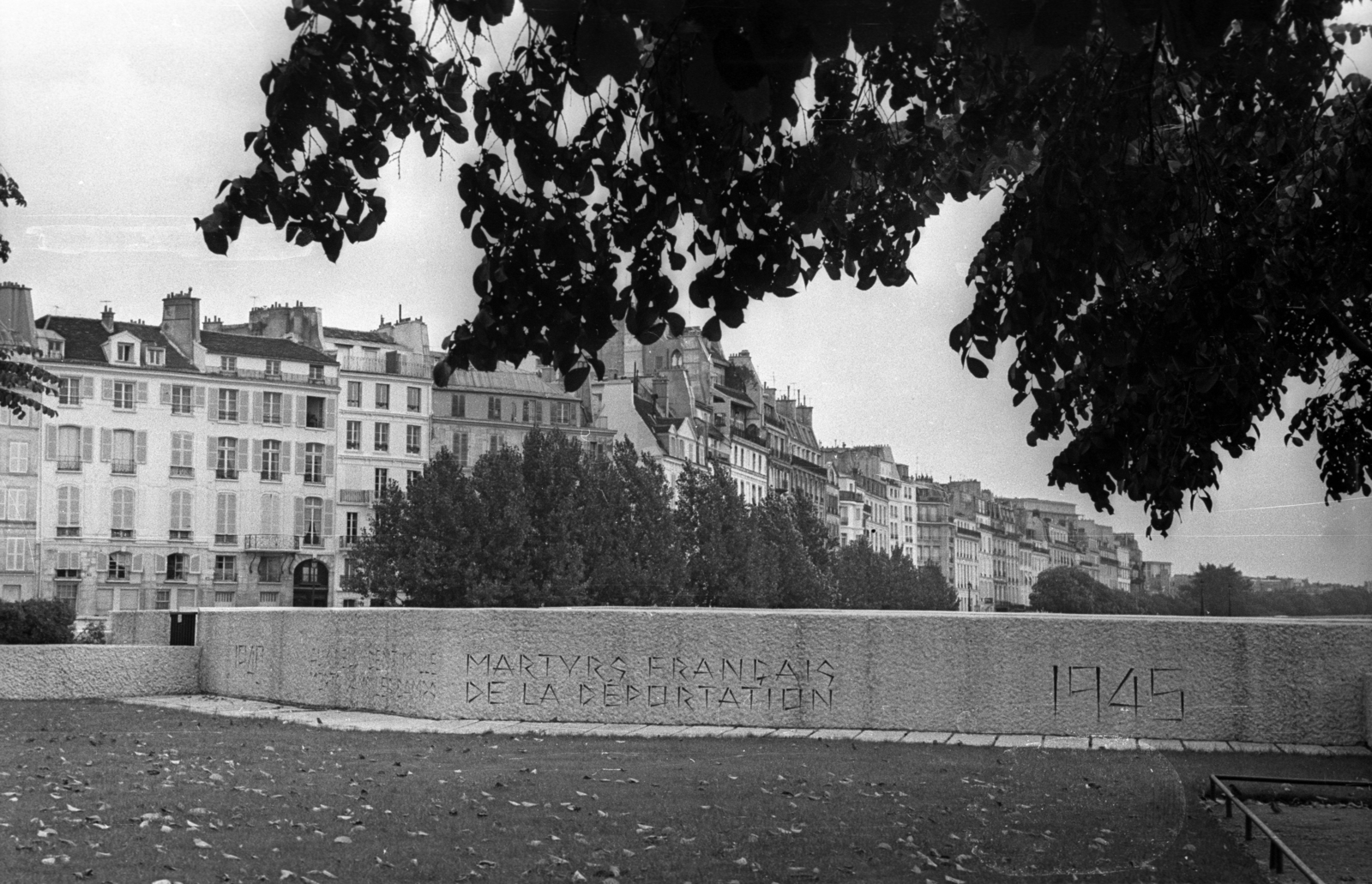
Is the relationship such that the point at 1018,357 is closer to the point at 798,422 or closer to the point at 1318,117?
the point at 1318,117

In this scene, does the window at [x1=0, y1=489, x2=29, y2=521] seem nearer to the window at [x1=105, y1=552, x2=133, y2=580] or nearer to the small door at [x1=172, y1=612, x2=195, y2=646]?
the window at [x1=105, y1=552, x2=133, y2=580]

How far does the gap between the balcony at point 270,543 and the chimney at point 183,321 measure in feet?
30.7

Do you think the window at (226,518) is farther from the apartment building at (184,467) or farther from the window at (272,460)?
the window at (272,460)

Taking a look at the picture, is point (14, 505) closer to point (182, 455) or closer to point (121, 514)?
point (121, 514)

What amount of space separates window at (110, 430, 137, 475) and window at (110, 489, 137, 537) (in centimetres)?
105

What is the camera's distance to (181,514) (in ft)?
237

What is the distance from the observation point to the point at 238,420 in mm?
74625

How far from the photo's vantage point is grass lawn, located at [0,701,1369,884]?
7402 millimetres

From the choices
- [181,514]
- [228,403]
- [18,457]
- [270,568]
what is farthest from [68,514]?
[270,568]

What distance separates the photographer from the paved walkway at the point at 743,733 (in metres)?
13.7

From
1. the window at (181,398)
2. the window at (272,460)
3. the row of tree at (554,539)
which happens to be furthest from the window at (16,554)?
the row of tree at (554,539)

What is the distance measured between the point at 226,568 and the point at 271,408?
8.13 meters

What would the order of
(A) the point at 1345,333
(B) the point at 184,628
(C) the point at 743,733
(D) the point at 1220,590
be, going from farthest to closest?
(B) the point at 184,628 < (D) the point at 1220,590 < (C) the point at 743,733 < (A) the point at 1345,333

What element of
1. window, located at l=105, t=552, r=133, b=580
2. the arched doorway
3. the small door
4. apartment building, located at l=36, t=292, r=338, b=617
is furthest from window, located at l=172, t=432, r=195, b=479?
the small door
